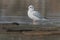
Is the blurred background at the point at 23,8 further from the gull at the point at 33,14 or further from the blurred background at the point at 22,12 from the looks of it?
the gull at the point at 33,14

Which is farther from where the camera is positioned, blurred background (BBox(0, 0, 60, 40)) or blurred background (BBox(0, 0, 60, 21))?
blurred background (BBox(0, 0, 60, 21))

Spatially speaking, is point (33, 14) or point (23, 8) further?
point (23, 8)

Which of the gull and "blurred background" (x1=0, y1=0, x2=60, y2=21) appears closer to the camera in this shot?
the gull

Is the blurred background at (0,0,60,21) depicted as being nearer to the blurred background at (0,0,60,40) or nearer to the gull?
the blurred background at (0,0,60,40)

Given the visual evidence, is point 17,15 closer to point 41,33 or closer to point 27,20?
point 27,20

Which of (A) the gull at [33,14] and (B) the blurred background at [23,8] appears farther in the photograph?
(B) the blurred background at [23,8]

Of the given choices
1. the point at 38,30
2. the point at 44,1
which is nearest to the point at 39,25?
the point at 38,30

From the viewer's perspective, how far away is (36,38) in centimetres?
593

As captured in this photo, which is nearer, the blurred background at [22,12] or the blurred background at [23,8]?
the blurred background at [22,12]

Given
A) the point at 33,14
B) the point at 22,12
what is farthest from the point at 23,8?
the point at 33,14

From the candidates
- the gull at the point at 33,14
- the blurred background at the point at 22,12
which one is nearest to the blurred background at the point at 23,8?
the blurred background at the point at 22,12

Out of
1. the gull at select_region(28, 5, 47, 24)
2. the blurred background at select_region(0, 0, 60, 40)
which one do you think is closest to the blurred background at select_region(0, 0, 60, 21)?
the blurred background at select_region(0, 0, 60, 40)

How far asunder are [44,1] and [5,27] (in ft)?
2.78

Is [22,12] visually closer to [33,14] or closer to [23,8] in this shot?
[23,8]
